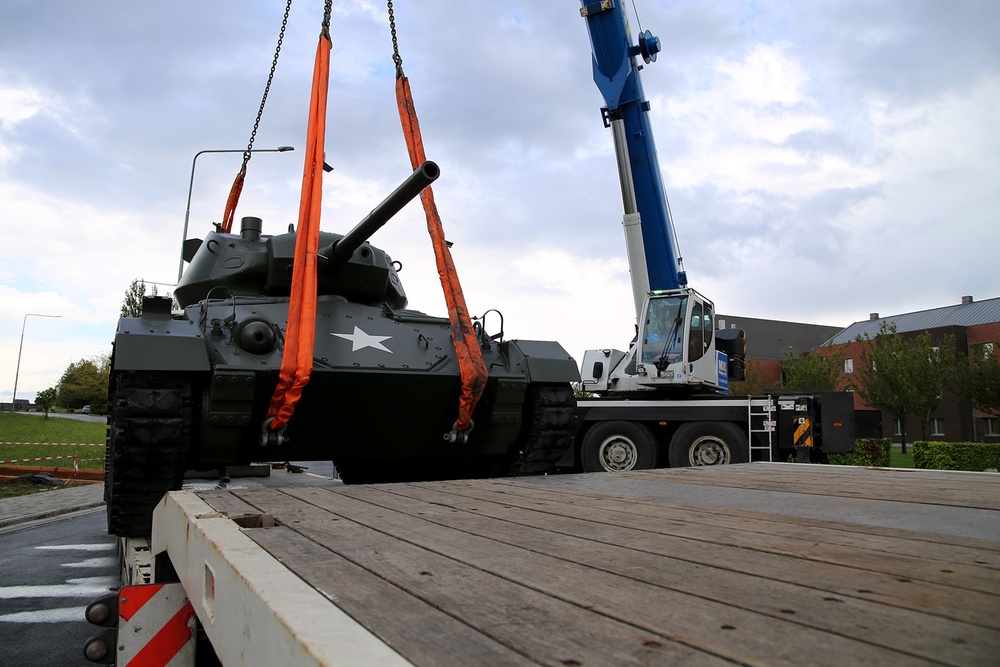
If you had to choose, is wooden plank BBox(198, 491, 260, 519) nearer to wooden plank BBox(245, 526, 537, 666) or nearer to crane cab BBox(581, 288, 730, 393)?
wooden plank BBox(245, 526, 537, 666)

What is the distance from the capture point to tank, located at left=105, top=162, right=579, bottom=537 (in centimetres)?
530

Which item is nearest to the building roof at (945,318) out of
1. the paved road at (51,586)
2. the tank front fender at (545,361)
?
the tank front fender at (545,361)

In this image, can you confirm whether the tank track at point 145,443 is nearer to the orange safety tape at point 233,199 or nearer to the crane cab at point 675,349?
the orange safety tape at point 233,199

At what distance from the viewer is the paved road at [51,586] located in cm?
429

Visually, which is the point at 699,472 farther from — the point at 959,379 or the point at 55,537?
the point at 959,379

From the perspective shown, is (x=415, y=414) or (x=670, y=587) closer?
(x=670, y=587)

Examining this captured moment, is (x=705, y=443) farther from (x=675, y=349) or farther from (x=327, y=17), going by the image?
(x=327, y=17)

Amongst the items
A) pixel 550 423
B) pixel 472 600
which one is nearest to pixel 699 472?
pixel 550 423

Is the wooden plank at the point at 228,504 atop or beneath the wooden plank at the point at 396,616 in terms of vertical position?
atop

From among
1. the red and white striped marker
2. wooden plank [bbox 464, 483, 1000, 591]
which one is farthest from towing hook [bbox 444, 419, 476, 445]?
the red and white striped marker

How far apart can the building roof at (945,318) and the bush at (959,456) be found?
72.5 ft

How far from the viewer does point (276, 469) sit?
1093 cm

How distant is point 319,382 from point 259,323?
60 cm

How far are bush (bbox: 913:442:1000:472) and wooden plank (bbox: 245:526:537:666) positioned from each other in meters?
15.6
